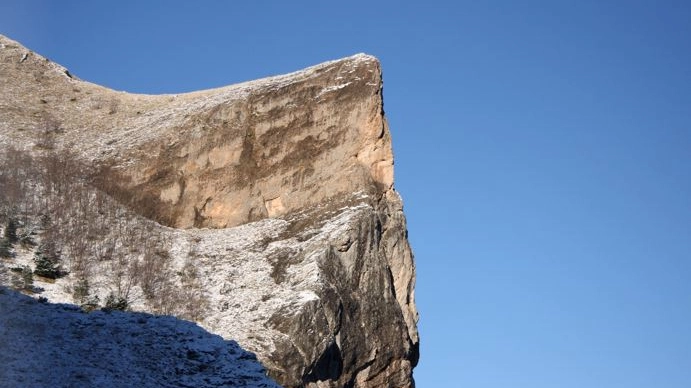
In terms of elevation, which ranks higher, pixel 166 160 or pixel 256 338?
pixel 166 160

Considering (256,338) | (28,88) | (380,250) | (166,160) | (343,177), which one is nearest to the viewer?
(256,338)

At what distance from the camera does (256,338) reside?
3691 centimetres

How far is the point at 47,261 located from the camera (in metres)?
38.3

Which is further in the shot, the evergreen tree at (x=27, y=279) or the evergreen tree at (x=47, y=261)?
the evergreen tree at (x=47, y=261)

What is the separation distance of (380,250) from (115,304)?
12946 millimetres

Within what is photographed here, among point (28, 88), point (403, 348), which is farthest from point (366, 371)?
point (28, 88)

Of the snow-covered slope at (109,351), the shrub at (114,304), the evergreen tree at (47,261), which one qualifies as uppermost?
the evergreen tree at (47,261)

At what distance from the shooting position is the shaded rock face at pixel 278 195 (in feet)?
128

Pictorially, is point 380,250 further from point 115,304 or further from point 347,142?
point 115,304

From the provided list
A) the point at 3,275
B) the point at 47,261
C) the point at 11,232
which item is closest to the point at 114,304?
the point at 47,261

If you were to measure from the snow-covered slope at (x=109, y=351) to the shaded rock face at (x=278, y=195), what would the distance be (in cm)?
137

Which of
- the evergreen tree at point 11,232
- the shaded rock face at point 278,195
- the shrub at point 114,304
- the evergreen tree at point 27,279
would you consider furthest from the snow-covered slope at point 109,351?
the evergreen tree at point 11,232

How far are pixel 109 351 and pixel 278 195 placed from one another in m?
17.4

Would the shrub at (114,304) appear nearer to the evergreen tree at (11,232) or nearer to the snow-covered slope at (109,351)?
the snow-covered slope at (109,351)
